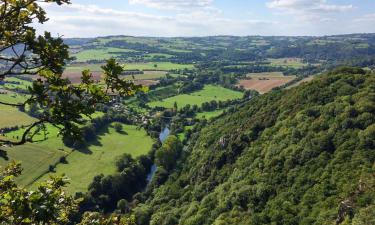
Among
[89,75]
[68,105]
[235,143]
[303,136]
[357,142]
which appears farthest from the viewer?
[235,143]

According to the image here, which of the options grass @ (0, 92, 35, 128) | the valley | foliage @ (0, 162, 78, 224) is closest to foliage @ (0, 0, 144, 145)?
foliage @ (0, 162, 78, 224)

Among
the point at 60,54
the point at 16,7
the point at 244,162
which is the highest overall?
the point at 16,7

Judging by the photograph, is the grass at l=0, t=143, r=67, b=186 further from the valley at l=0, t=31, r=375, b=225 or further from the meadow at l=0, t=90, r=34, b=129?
the meadow at l=0, t=90, r=34, b=129

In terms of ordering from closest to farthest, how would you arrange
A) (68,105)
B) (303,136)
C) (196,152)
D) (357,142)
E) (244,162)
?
(68,105) < (357,142) < (303,136) < (244,162) < (196,152)

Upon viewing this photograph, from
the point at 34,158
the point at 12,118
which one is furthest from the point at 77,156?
the point at 12,118

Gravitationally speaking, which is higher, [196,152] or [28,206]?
[28,206]

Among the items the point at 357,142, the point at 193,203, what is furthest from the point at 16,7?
the point at 193,203

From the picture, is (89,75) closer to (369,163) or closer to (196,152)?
(369,163)

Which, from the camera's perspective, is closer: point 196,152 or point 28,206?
point 28,206
